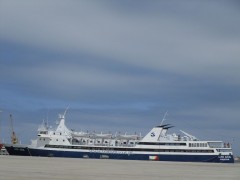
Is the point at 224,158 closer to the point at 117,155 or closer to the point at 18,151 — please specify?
the point at 117,155

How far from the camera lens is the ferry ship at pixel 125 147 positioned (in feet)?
308

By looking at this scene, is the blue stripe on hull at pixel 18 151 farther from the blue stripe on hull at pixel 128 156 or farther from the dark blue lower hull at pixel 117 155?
the blue stripe on hull at pixel 128 156

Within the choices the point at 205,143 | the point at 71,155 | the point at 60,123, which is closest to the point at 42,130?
the point at 60,123

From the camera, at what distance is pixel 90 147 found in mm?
98312

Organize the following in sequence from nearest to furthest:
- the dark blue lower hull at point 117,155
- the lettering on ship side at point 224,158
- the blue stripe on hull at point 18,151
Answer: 1. the lettering on ship side at point 224,158
2. the dark blue lower hull at point 117,155
3. the blue stripe on hull at point 18,151

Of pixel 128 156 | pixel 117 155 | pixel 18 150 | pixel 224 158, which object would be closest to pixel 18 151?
pixel 18 150

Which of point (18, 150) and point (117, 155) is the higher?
point (18, 150)

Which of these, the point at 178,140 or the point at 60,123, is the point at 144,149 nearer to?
the point at 178,140

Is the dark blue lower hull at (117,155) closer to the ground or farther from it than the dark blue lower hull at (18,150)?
closer to the ground

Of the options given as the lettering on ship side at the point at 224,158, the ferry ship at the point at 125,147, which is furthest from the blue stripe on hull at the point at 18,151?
the lettering on ship side at the point at 224,158

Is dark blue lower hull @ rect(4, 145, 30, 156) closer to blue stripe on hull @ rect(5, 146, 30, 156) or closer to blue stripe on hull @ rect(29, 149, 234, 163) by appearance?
blue stripe on hull @ rect(5, 146, 30, 156)

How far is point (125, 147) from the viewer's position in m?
97.9

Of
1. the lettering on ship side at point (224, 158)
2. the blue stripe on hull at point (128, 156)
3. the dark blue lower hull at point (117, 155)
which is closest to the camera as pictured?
the lettering on ship side at point (224, 158)

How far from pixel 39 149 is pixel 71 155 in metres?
8.69
